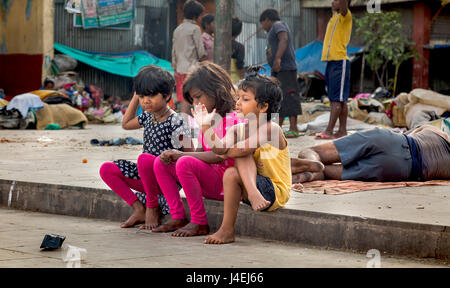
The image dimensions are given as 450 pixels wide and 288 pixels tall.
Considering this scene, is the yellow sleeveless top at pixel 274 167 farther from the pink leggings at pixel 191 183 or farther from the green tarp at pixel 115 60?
the green tarp at pixel 115 60

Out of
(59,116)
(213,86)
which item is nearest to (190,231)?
(213,86)

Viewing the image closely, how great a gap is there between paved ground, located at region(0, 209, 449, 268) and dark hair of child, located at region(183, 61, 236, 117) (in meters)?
0.89

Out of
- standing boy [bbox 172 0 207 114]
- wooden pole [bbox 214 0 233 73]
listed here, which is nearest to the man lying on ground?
wooden pole [bbox 214 0 233 73]

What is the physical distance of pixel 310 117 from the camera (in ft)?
46.7

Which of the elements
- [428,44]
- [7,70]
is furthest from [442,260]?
[428,44]

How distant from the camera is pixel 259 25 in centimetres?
1995

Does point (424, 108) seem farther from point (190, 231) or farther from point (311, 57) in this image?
point (190, 231)

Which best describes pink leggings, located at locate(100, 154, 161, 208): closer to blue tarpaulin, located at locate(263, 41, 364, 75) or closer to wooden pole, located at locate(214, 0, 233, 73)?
wooden pole, located at locate(214, 0, 233, 73)

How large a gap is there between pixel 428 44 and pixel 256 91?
48.9ft

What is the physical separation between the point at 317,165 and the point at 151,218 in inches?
56.4

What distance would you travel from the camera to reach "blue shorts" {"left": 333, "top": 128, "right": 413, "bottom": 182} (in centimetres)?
605

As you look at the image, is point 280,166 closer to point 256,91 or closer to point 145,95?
point 256,91

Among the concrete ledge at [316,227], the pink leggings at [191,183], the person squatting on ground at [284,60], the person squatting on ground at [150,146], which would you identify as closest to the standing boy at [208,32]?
the person squatting on ground at [284,60]

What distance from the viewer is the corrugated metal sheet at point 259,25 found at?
19766 mm
